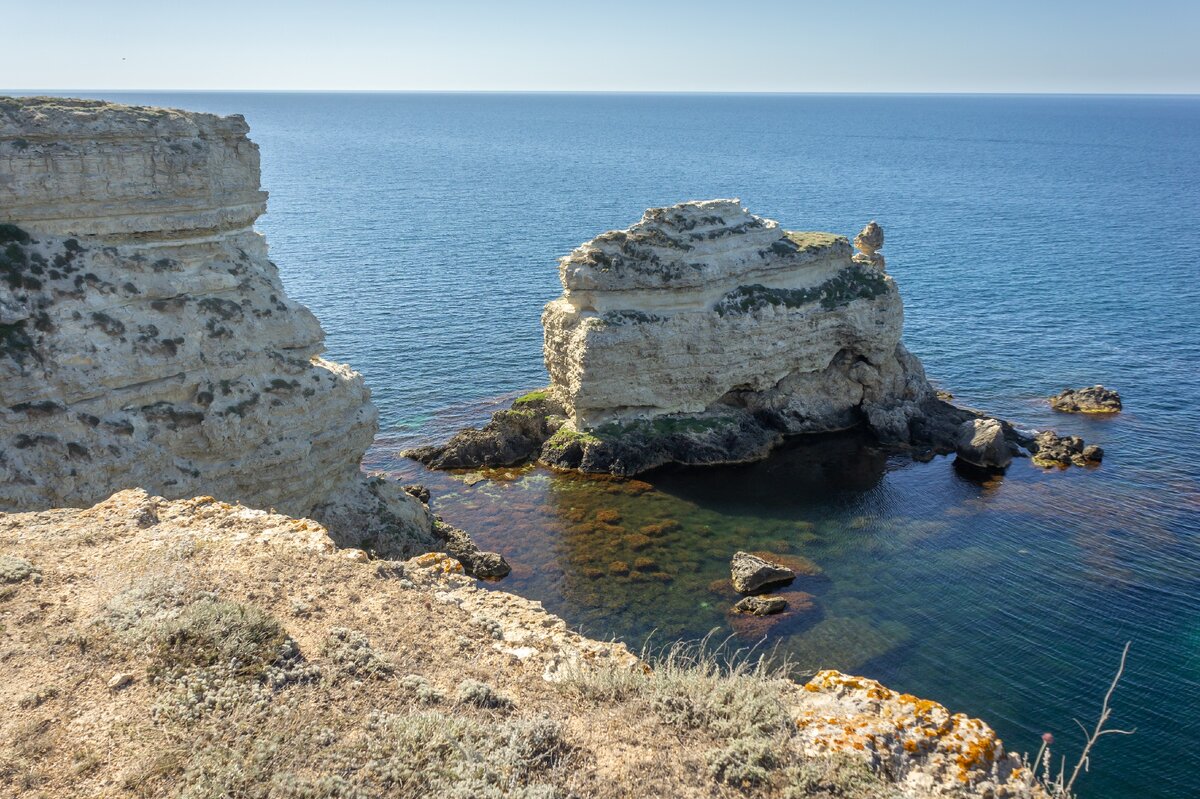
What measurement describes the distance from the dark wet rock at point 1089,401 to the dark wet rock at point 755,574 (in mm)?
25773

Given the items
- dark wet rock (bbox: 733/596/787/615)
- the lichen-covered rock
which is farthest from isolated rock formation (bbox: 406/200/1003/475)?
dark wet rock (bbox: 733/596/787/615)

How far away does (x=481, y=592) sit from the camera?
1727 cm

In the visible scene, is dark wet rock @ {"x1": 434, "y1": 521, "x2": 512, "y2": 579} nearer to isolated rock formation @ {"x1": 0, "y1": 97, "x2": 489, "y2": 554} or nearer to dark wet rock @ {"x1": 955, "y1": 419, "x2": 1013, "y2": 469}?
isolated rock formation @ {"x1": 0, "y1": 97, "x2": 489, "y2": 554}

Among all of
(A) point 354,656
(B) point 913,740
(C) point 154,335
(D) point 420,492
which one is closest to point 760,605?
(D) point 420,492

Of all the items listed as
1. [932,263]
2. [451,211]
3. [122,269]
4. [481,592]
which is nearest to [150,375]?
[122,269]

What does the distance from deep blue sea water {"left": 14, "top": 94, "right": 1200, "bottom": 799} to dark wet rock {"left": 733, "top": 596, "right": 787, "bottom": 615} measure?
2.19 feet

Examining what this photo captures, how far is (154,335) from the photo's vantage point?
24766 mm

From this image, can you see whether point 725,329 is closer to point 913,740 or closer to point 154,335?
point 154,335

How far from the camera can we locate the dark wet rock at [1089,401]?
47.4 meters

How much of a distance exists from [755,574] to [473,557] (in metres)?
10.9

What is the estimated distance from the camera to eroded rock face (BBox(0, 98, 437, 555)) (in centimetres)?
2286

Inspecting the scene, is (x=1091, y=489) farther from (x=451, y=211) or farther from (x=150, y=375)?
(x=451, y=211)

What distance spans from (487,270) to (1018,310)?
45.0 m

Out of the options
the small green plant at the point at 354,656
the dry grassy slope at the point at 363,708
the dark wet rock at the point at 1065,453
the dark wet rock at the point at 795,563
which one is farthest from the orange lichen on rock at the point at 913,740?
Result: the dark wet rock at the point at 1065,453
